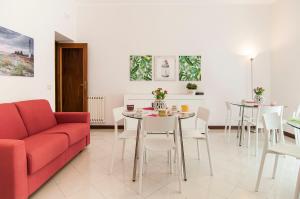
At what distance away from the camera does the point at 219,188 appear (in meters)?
2.59

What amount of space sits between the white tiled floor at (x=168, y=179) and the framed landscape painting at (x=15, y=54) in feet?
5.07

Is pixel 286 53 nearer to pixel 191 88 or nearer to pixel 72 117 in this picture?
pixel 191 88

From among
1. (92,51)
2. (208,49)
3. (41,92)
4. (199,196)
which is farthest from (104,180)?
(208,49)

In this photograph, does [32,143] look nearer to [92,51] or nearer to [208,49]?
[92,51]

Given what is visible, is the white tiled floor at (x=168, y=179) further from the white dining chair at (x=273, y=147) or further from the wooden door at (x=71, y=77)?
the wooden door at (x=71, y=77)

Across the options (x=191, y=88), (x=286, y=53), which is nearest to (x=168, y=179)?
(x=191, y=88)

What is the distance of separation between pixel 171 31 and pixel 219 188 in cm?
415

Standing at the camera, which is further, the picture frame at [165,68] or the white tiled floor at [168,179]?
the picture frame at [165,68]

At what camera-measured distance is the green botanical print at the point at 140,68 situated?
19.1ft

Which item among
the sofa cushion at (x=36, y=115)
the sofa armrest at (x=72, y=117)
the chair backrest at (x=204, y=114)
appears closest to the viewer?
the chair backrest at (x=204, y=114)

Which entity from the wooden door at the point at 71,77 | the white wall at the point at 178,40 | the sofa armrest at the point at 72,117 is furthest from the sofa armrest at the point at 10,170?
the white wall at the point at 178,40

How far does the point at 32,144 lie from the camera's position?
8.42ft

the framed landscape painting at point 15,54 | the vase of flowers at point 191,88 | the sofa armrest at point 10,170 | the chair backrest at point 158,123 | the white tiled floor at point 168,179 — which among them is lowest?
the white tiled floor at point 168,179

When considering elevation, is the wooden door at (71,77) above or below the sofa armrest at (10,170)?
above
